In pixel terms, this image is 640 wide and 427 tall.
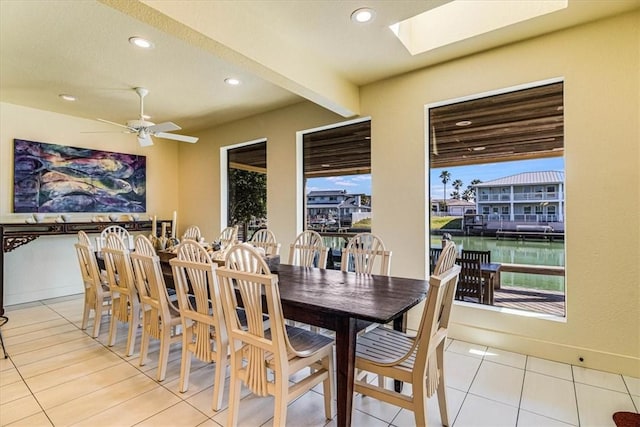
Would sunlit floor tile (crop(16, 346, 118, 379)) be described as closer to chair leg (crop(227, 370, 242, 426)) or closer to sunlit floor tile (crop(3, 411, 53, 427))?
sunlit floor tile (crop(3, 411, 53, 427))

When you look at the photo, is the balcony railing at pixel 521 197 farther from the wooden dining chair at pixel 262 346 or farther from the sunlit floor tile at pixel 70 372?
the sunlit floor tile at pixel 70 372

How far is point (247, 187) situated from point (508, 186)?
3.76m

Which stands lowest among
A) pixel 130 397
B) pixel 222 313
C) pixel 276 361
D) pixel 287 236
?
pixel 130 397

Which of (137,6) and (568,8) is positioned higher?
Answer: (568,8)

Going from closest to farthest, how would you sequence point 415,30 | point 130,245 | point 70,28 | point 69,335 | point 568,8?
point 568,8, point 70,28, point 415,30, point 69,335, point 130,245

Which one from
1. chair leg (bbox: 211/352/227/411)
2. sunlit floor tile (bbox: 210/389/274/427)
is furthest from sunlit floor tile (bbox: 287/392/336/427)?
chair leg (bbox: 211/352/227/411)

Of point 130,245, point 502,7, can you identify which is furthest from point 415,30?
point 130,245

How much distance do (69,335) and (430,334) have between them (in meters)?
3.66

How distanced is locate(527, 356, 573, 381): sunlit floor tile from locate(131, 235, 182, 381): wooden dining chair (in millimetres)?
2822

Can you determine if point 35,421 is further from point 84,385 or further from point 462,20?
point 462,20

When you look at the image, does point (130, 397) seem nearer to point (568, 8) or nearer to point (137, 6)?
point (137, 6)

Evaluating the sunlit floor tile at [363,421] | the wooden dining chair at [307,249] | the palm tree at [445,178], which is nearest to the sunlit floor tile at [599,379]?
the sunlit floor tile at [363,421]

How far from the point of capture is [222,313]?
6.49 ft

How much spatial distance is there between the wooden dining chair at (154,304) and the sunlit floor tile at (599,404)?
277cm
